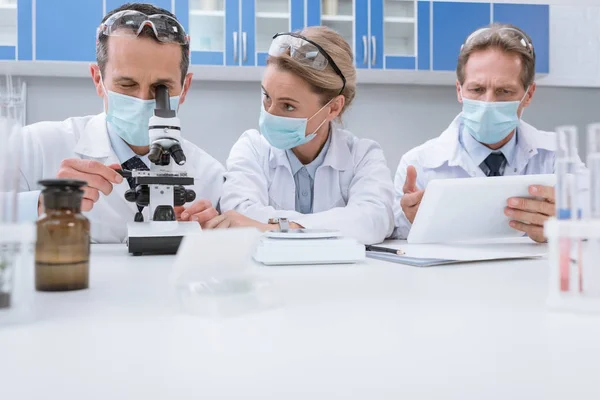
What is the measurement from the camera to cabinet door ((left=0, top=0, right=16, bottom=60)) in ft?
9.03

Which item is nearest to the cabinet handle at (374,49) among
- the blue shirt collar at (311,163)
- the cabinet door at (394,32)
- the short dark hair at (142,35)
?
the cabinet door at (394,32)

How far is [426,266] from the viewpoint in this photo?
3.09 ft

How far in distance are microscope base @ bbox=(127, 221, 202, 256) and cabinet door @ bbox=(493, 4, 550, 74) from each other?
9.05ft

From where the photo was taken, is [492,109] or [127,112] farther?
[492,109]

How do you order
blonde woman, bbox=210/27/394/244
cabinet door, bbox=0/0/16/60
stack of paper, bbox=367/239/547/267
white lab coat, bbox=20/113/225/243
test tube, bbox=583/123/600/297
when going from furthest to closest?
cabinet door, bbox=0/0/16/60 → blonde woman, bbox=210/27/394/244 → white lab coat, bbox=20/113/225/243 → stack of paper, bbox=367/239/547/267 → test tube, bbox=583/123/600/297

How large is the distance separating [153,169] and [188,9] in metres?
2.07

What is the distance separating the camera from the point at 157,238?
3.60 ft

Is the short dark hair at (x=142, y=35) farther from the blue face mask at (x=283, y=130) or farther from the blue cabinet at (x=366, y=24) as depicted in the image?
the blue cabinet at (x=366, y=24)

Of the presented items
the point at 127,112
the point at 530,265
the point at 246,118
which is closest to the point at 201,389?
the point at 530,265

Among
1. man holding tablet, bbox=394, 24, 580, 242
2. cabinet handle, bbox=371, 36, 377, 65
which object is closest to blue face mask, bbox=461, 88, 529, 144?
man holding tablet, bbox=394, 24, 580, 242

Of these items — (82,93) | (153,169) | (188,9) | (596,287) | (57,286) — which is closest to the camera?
(596,287)

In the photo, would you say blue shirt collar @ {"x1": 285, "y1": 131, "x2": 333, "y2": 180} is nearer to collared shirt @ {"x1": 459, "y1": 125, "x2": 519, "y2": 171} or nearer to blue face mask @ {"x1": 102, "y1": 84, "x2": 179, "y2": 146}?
blue face mask @ {"x1": 102, "y1": 84, "x2": 179, "y2": 146}

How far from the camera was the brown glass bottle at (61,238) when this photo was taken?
2.07 feet

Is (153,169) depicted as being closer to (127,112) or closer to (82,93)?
(127,112)
